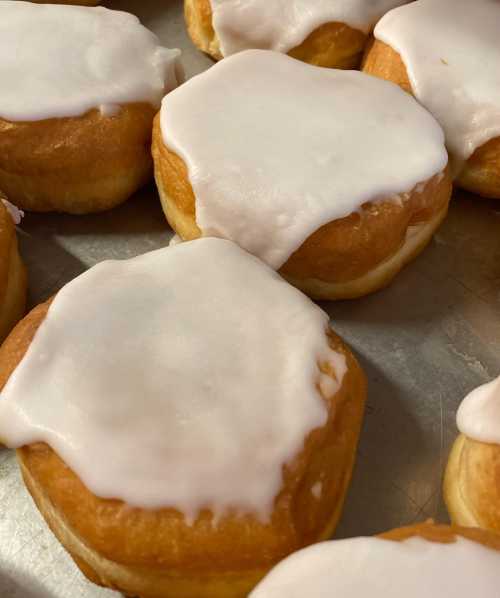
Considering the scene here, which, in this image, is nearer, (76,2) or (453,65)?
(453,65)

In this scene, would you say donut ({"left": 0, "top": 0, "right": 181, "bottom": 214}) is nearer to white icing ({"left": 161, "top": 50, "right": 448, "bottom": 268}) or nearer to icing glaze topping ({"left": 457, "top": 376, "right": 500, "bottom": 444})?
white icing ({"left": 161, "top": 50, "right": 448, "bottom": 268})

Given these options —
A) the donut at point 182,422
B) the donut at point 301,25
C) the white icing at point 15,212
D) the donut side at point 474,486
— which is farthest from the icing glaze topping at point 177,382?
the donut at point 301,25

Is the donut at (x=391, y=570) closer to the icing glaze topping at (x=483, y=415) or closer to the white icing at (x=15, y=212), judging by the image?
the icing glaze topping at (x=483, y=415)

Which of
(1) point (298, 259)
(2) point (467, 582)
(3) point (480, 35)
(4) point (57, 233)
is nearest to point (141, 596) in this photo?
(2) point (467, 582)

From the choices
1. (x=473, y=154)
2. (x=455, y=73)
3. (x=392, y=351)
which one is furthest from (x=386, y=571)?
(x=455, y=73)

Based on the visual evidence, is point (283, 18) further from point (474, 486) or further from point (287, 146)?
point (474, 486)

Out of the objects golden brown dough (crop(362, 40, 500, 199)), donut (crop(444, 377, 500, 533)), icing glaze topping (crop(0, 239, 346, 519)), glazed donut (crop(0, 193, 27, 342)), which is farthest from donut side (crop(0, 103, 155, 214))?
donut (crop(444, 377, 500, 533))

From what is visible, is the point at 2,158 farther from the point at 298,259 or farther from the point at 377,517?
the point at 377,517
